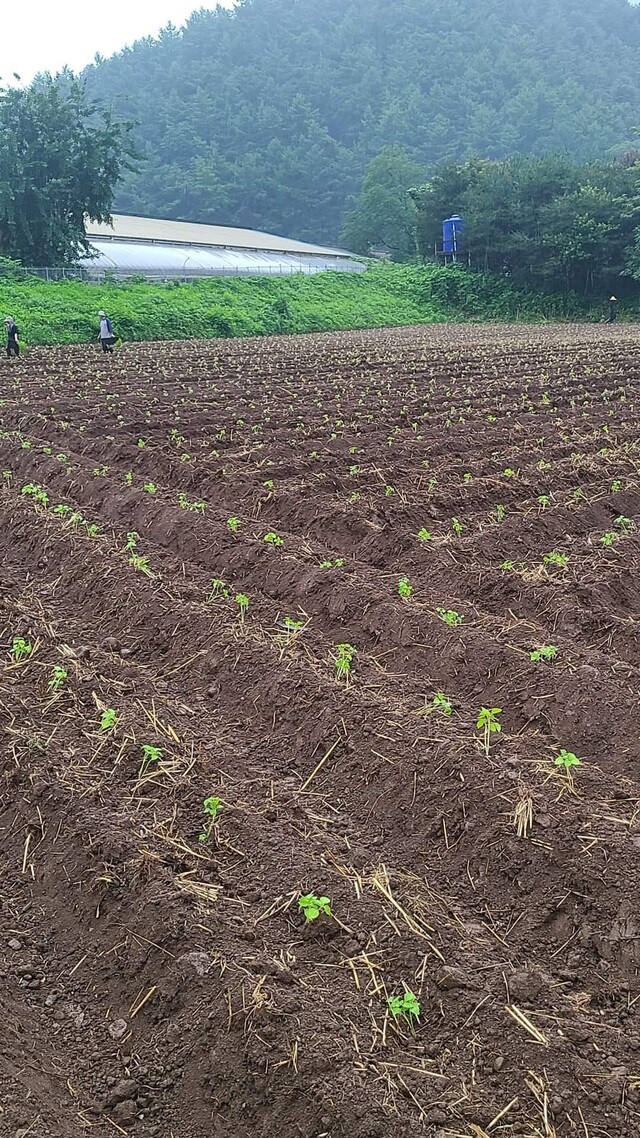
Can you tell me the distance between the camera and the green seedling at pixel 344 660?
207 inches

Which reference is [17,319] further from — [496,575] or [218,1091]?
[218,1091]

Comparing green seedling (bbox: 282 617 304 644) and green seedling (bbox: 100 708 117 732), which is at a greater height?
green seedling (bbox: 282 617 304 644)

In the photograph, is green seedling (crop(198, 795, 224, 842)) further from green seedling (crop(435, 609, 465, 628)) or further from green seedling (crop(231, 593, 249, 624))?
green seedling (crop(435, 609, 465, 628))

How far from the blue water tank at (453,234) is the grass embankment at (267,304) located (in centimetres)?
123

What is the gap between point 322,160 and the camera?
271ft

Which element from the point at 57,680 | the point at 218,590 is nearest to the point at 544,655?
the point at 218,590

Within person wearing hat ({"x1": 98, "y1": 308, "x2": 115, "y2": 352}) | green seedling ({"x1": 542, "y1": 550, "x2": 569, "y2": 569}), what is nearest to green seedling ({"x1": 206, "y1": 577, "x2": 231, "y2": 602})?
green seedling ({"x1": 542, "y1": 550, "x2": 569, "y2": 569})

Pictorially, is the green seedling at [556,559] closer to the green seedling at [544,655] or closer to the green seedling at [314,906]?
the green seedling at [544,655]

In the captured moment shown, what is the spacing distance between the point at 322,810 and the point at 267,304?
105ft

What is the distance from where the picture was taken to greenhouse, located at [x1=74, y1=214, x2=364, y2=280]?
37.1 meters

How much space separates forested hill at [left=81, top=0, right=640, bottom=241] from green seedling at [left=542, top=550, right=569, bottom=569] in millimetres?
76710

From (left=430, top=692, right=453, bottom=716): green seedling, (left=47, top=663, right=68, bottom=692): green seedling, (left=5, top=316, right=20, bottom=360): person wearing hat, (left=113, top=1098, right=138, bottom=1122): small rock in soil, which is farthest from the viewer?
(left=5, top=316, right=20, bottom=360): person wearing hat

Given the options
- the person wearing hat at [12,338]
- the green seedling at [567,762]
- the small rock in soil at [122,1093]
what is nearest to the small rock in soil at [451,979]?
the small rock in soil at [122,1093]

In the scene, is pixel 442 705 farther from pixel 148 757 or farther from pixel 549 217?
pixel 549 217
